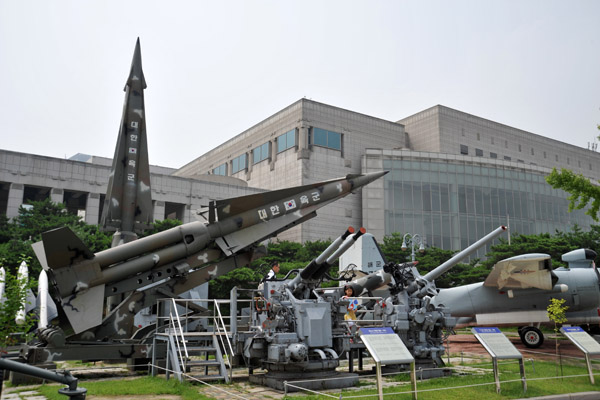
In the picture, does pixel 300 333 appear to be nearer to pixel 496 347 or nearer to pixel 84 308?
pixel 496 347

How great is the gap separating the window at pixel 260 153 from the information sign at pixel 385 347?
38706 millimetres

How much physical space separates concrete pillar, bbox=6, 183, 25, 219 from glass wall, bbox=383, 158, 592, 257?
28.0 m

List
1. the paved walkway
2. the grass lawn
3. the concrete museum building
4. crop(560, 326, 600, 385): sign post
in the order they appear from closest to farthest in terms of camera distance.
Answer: the grass lawn → the paved walkway → crop(560, 326, 600, 385): sign post → the concrete museum building

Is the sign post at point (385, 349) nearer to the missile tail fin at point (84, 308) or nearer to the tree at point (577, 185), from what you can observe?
the missile tail fin at point (84, 308)

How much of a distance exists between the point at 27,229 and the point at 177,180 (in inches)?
522

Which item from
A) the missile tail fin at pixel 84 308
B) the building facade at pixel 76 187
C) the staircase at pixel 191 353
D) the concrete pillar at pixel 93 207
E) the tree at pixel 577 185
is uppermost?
the building facade at pixel 76 187

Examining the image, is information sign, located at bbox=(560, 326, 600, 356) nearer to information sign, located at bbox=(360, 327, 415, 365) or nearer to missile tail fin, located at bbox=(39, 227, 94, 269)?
information sign, located at bbox=(360, 327, 415, 365)

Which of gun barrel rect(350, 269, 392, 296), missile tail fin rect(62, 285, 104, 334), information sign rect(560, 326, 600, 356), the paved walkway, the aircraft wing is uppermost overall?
the aircraft wing

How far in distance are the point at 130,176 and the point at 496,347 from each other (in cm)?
1184

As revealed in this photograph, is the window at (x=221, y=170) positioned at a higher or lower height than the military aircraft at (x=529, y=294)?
higher

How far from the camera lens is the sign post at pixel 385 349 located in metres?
7.61

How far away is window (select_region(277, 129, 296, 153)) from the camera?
141 ft

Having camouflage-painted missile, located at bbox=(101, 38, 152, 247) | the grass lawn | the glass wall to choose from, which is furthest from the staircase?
the glass wall

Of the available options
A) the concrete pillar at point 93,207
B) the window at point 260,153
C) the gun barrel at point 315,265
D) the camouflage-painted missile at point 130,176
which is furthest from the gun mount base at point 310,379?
the window at point 260,153
